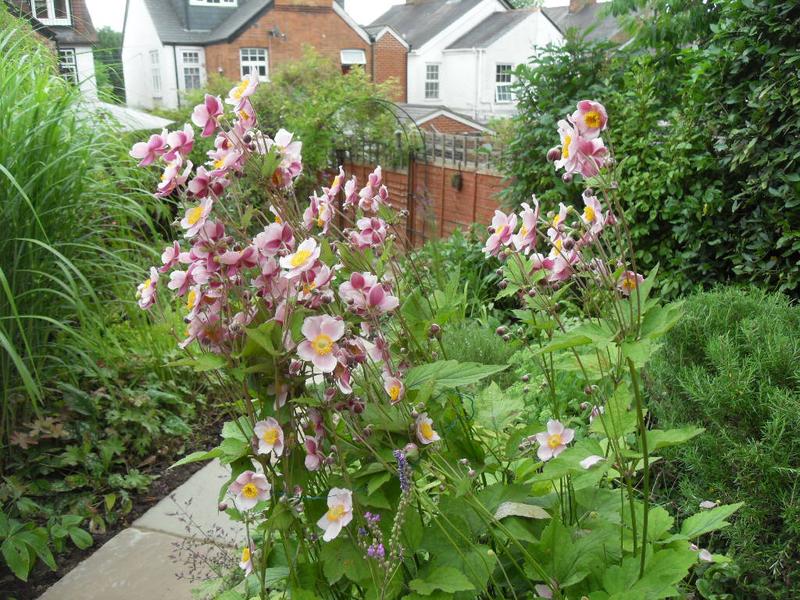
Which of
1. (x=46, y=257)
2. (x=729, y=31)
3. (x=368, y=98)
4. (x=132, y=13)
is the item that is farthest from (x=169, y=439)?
(x=132, y=13)

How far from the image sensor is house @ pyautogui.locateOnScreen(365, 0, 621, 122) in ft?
79.9

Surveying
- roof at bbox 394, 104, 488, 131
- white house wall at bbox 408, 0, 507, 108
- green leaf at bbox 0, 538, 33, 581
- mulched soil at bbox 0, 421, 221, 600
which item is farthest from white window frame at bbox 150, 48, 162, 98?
green leaf at bbox 0, 538, 33, 581

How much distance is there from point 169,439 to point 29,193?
4.17 ft

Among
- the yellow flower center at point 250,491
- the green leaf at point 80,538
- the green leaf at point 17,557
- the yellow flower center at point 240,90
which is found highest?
the yellow flower center at point 240,90

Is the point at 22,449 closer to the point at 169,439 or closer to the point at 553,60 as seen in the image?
the point at 169,439

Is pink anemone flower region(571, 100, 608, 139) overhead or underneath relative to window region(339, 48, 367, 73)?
underneath

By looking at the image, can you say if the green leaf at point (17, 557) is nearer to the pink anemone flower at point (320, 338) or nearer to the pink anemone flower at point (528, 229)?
the pink anemone flower at point (320, 338)

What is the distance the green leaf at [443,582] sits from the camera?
3.37 feet

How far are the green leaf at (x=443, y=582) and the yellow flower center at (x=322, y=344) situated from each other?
0.39 m

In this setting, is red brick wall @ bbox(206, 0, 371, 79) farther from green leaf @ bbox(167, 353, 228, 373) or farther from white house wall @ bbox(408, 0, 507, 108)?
green leaf @ bbox(167, 353, 228, 373)

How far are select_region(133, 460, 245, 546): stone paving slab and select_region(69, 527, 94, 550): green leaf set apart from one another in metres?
0.22

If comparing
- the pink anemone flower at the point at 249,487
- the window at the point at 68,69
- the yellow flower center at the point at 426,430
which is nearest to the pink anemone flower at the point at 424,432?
the yellow flower center at the point at 426,430

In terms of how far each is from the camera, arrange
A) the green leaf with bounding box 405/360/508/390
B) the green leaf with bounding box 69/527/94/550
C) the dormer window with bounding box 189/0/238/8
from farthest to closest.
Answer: the dormer window with bounding box 189/0/238/8 < the green leaf with bounding box 69/527/94/550 < the green leaf with bounding box 405/360/508/390

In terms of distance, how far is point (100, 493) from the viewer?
9.34ft
